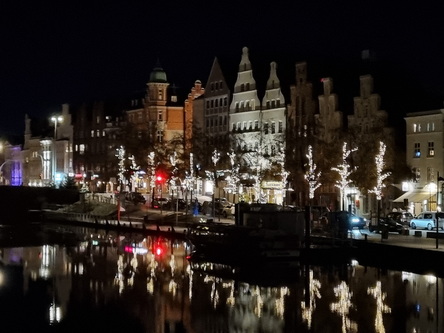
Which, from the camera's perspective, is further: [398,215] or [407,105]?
[407,105]

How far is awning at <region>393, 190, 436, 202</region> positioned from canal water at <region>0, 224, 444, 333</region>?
28.3 m

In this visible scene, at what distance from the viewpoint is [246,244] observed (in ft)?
199

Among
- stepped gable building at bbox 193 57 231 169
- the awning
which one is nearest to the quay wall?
stepped gable building at bbox 193 57 231 169

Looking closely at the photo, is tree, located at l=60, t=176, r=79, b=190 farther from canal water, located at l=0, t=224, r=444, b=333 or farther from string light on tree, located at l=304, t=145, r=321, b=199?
canal water, located at l=0, t=224, r=444, b=333

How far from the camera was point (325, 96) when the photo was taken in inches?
3949

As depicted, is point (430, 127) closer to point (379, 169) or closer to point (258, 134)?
point (379, 169)

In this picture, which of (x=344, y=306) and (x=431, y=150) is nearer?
(x=344, y=306)

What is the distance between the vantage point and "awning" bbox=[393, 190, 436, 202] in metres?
85.7

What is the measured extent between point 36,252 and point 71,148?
97.9 m

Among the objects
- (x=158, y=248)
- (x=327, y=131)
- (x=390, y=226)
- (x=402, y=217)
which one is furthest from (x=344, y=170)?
(x=158, y=248)

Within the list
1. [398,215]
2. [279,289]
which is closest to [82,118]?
[398,215]

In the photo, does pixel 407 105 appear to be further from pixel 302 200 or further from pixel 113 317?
pixel 113 317

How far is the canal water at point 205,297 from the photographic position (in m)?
39.5

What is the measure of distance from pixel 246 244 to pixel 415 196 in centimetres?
3160
